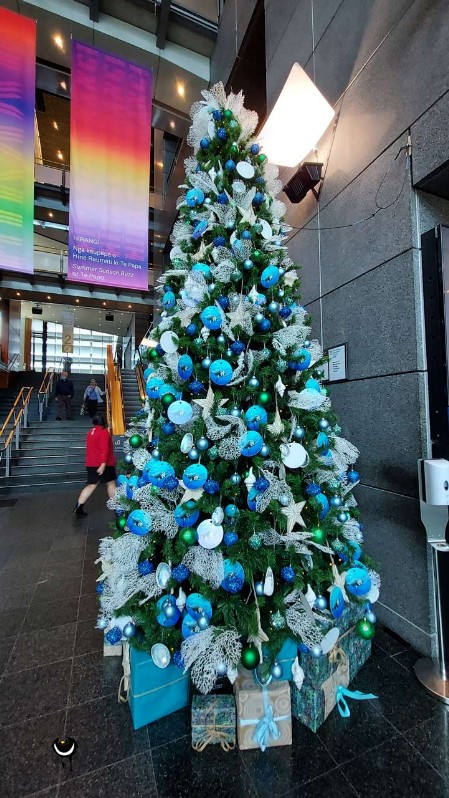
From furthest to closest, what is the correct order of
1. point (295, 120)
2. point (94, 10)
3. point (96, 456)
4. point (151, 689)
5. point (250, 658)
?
point (94, 10) < point (96, 456) < point (295, 120) < point (151, 689) < point (250, 658)

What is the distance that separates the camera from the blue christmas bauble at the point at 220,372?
1449 millimetres

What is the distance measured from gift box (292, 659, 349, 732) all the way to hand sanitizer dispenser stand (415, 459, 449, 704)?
0.55m

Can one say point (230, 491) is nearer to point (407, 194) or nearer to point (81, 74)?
point (407, 194)

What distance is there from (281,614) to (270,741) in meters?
0.51

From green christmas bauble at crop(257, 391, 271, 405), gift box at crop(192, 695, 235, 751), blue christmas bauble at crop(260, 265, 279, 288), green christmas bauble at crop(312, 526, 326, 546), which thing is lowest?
gift box at crop(192, 695, 235, 751)

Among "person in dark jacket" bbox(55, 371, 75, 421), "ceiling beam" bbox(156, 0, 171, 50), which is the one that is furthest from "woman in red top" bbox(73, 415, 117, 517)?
"ceiling beam" bbox(156, 0, 171, 50)

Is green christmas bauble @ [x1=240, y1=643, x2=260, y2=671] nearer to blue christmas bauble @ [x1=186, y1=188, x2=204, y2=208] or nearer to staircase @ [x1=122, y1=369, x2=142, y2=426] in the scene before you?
blue christmas bauble @ [x1=186, y1=188, x2=204, y2=208]

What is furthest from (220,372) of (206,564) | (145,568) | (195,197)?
(195,197)

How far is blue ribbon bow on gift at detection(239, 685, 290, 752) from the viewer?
→ 132cm

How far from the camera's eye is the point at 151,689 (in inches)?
58.4

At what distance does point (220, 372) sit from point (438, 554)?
5.38 ft

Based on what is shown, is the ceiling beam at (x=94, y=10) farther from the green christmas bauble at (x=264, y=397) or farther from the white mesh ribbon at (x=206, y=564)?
the white mesh ribbon at (x=206, y=564)

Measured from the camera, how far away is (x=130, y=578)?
1504 mm

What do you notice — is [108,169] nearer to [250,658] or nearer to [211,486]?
[211,486]
